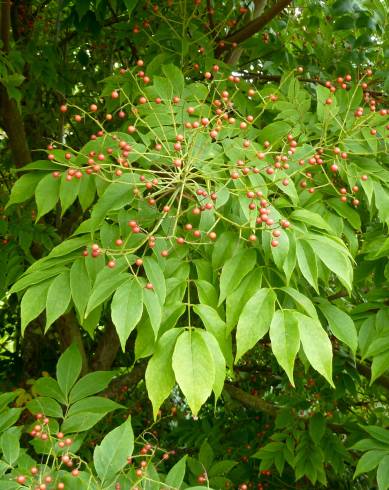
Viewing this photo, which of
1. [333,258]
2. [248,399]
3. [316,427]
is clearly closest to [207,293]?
[333,258]

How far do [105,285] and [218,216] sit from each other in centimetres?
41

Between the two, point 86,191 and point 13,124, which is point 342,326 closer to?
point 86,191

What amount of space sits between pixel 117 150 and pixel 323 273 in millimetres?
715

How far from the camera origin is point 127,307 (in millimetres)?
1409

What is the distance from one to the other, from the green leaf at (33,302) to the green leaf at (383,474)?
49.2 inches

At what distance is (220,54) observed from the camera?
311cm

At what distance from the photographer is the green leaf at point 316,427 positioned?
112 inches

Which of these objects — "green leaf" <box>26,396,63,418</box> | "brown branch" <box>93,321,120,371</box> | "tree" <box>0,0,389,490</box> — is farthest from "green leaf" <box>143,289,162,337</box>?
"brown branch" <box>93,321,120,371</box>

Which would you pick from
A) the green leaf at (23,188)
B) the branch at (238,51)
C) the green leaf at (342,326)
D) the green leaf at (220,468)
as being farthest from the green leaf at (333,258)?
the branch at (238,51)

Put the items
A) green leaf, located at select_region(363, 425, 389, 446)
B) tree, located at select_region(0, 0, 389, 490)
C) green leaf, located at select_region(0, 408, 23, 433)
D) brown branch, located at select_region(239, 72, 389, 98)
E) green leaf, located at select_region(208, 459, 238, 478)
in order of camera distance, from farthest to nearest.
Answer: brown branch, located at select_region(239, 72, 389, 98)
green leaf, located at select_region(208, 459, 238, 478)
green leaf, located at select_region(363, 425, 389, 446)
green leaf, located at select_region(0, 408, 23, 433)
tree, located at select_region(0, 0, 389, 490)

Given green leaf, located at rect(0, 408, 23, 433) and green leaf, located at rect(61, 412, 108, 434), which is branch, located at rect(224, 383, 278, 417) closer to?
green leaf, located at rect(61, 412, 108, 434)

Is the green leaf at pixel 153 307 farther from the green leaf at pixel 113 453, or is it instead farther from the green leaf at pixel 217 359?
the green leaf at pixel 113 453

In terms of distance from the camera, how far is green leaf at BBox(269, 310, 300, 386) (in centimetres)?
138

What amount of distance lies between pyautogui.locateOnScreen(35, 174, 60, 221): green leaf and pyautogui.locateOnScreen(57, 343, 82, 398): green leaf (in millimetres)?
452
